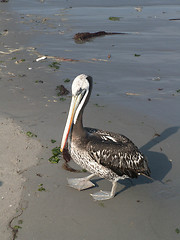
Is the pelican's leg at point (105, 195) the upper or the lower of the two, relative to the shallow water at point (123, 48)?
lower

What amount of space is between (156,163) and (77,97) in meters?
1.93

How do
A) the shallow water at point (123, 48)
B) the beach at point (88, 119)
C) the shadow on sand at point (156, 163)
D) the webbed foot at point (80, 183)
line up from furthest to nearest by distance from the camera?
the shallow water at point (123, 48), the shadow on sand at point (156, 163), the webbed foot at point (80, 183), the beach at point (88, 119)

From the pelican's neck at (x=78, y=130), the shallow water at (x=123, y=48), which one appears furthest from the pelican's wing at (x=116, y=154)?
the shallow water at (x=123, y=48)

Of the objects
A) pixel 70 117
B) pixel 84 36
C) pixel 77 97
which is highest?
pixel 77 97

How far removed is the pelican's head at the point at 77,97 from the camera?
4.71 metres

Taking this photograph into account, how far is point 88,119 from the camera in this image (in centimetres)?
702

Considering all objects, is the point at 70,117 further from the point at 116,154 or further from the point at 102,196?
the point at 102,196

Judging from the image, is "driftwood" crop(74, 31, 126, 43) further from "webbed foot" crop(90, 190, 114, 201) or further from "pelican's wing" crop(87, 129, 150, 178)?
"webbed foot" crop(90, 190, 114, 201)

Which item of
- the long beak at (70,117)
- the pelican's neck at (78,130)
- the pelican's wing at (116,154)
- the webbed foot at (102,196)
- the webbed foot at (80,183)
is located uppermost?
the long beak at (70,117)

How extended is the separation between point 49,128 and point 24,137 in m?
0.55

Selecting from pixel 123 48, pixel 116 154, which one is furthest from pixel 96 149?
pixel 123 48

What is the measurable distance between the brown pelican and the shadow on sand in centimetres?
Answer: 43

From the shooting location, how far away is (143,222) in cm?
457

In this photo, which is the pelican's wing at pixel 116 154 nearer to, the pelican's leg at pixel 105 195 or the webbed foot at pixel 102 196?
the pelican's leg at pixel 105 195
